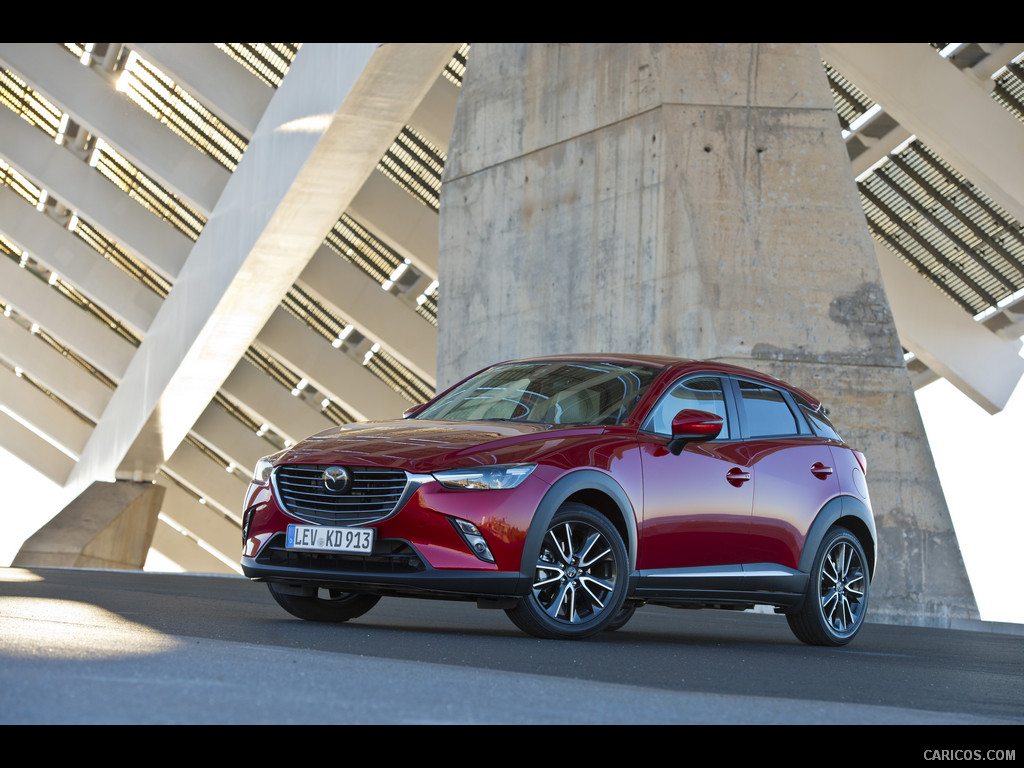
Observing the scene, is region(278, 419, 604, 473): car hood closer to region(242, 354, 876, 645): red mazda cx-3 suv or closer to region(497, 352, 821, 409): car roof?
region(242, 354, 876, 645): red mazda cx-3 suv

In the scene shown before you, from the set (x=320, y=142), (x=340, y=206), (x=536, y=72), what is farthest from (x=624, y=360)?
(x=340, y=206)

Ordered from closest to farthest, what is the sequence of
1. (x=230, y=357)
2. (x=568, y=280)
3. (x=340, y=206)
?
1. (x=568, y=280)
2. (x=340, y=206)
3. (x=230, y=357)

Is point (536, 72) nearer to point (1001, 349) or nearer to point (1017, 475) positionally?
point (1001, 349)

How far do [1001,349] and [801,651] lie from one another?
71.9ft

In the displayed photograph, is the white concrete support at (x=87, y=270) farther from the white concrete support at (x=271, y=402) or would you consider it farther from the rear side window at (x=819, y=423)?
the rear side window at (x=819, y=423)

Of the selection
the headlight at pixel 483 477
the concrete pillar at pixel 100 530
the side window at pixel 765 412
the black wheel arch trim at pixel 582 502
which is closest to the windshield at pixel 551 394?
the black wheel arch trim at pixel 582 502

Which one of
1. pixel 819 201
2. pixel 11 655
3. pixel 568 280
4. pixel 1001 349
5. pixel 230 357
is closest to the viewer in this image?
pixel 11 655

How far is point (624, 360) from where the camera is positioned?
7941 mm

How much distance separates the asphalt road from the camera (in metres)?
3.45

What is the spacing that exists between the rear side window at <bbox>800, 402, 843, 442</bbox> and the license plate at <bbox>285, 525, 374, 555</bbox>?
122 inches

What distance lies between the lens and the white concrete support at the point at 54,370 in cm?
3400

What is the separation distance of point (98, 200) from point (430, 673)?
22.6m

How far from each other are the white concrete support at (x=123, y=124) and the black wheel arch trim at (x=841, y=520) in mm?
17044

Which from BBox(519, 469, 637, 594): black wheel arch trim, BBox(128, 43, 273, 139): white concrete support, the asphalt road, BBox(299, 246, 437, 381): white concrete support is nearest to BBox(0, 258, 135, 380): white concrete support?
BBox(299, 246, 437, 381): white concrete support
